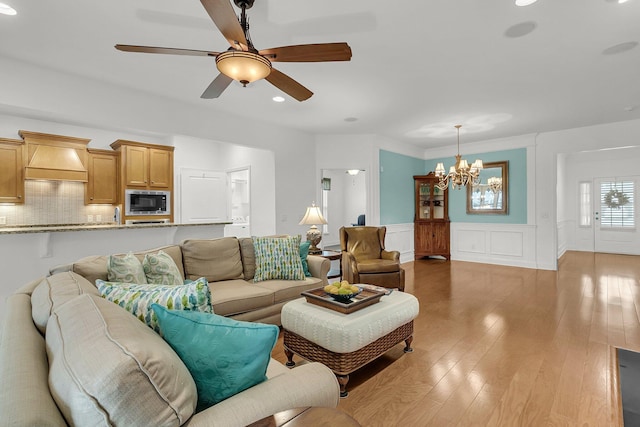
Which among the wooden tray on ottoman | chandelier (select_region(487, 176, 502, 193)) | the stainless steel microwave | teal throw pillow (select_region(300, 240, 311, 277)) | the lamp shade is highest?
chandelier (select_region(487, 176, 502, 193))

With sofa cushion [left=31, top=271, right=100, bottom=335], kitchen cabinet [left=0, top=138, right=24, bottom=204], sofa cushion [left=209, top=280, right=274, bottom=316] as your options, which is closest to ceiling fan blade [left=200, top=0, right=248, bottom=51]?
sofa cushion [left=31, top=271, right=100, bottom=335]

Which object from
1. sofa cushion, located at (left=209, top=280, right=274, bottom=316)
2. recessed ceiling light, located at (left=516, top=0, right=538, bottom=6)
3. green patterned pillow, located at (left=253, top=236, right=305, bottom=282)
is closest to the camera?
recessed ceiling light, located at (left=516, top=0, right=538, bottom=6)

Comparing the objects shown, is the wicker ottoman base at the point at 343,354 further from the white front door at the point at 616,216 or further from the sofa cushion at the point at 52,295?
the white front door at the point at 616,216

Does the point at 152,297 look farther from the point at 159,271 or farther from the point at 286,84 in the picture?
the point at 286,84

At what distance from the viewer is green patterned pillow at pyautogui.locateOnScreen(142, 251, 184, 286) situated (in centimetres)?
228

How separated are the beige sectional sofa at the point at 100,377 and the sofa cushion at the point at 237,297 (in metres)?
1.26

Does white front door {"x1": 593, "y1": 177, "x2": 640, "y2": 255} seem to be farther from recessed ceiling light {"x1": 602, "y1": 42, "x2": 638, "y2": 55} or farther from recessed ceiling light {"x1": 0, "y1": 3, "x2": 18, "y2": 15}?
recessed ceiling light {"x1": 0, "y1": 3, "x2": 18, "y2": 15}

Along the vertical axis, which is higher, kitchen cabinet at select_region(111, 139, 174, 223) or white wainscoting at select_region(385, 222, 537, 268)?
kitchen cabinet at select_region(111, 139, 174, 223)

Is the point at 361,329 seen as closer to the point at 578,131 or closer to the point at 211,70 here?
the point at 211,70

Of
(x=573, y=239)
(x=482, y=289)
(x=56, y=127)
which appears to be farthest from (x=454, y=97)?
(x=573, y=239)

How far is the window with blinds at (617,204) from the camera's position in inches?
293

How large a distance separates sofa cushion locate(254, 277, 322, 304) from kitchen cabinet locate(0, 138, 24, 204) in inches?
167

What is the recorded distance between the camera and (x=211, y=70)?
3189 mm

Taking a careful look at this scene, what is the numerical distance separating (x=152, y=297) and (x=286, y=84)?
1.82 meters
